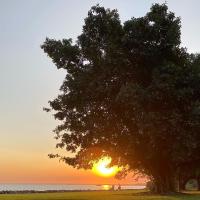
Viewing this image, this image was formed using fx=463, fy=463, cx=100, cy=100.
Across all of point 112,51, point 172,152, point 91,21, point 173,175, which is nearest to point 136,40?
point 112,51

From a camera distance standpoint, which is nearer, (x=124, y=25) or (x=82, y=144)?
(x=124, y=25)

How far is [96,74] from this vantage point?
51.7 m

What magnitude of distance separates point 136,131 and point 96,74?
26.3ft

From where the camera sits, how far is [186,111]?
167ft

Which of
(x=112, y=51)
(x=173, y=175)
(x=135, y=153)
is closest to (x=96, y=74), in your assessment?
(x=112, y=51)

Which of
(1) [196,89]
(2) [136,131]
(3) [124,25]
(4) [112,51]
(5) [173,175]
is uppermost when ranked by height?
(3) [124,25]

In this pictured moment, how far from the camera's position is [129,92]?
152 feet

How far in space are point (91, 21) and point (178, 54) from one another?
1094 cm

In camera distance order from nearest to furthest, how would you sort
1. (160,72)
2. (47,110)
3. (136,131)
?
1. (160,72)
2. (136,131)
3. (47,110)

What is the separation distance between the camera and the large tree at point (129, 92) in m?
48.4

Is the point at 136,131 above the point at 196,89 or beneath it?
beneath

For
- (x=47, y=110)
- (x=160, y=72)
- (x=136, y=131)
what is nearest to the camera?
(x=160, y=72)

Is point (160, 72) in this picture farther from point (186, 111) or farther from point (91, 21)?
point (91, 21)

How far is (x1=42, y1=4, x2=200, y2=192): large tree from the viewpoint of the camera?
4844 cm
